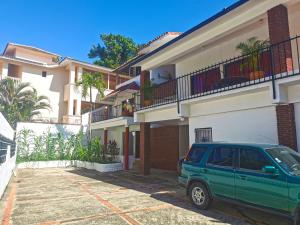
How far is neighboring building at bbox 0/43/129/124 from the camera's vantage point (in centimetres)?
2670

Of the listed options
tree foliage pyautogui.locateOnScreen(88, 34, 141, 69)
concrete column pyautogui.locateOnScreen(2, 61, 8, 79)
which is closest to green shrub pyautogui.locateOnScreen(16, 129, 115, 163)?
concrete column pyautogui.locateOnScreen(2, 61, 8, 79)

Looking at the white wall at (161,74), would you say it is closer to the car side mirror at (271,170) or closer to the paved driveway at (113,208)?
the paved driveway at (113,208)

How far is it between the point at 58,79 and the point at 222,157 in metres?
25.6

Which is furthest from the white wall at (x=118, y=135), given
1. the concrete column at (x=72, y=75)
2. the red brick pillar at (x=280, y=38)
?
the red brick pillar at (x=280, y=38)

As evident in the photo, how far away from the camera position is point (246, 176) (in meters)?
6.14

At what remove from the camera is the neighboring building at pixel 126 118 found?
17641 millimetres

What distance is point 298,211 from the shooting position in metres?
5.11

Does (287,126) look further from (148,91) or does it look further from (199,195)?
(148,91)

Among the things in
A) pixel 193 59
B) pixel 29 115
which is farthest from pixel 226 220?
pixel 29 115

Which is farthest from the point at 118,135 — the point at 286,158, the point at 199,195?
the point at 286,158

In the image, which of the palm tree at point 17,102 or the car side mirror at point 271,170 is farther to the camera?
the palm tree at point 17,102

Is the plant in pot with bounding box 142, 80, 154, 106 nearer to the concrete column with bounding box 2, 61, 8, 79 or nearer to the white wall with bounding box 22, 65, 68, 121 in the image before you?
the white wall with bounding box 22, 65, 68, 121

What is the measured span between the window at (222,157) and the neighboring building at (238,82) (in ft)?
7.41

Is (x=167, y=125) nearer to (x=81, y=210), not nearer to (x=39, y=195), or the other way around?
(x=39, y=195)
